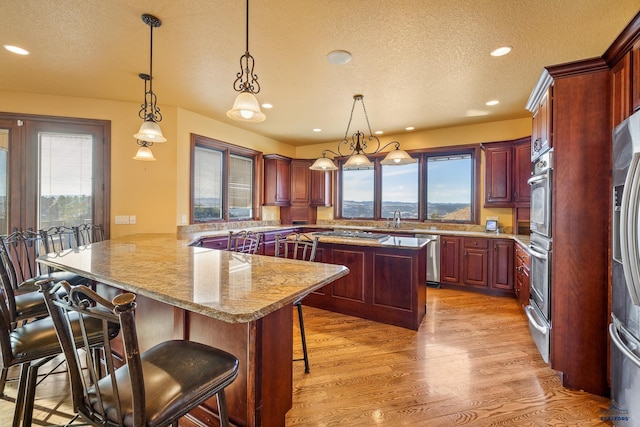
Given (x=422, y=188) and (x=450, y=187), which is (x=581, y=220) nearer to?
(x=450, y=187)

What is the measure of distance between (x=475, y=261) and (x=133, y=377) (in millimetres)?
4616

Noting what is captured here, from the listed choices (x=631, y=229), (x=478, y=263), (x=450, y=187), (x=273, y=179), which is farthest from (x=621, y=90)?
(x=273, y=179)

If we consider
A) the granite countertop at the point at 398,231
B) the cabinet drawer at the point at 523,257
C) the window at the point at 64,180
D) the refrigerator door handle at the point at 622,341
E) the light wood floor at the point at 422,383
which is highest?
the window at the point at 64,180

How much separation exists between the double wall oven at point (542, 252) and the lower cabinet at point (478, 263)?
1636 mm

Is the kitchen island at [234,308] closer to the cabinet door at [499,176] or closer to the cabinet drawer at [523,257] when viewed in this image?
the cabinet drawer at [523,257]

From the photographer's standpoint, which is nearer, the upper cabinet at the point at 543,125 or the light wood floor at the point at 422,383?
the light wood floor at the point at 422,383

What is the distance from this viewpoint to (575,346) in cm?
205

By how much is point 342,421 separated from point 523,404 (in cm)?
121

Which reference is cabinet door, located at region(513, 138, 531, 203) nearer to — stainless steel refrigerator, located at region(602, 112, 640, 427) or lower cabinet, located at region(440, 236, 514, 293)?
lower cabinet, located at region(440, 236, 514, 293)

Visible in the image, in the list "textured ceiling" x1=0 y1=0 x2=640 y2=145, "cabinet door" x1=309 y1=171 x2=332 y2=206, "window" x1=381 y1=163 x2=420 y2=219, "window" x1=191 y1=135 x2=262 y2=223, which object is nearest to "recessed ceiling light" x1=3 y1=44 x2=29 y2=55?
"textured ceiling" x1=0 y1=0 x2=640 y2=145

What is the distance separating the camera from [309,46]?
101 inches

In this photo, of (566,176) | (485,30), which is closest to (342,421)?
(566,176)

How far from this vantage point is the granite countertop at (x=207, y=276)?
45.0 inches

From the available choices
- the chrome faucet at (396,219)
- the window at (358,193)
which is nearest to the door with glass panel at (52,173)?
the window at (358,193)
